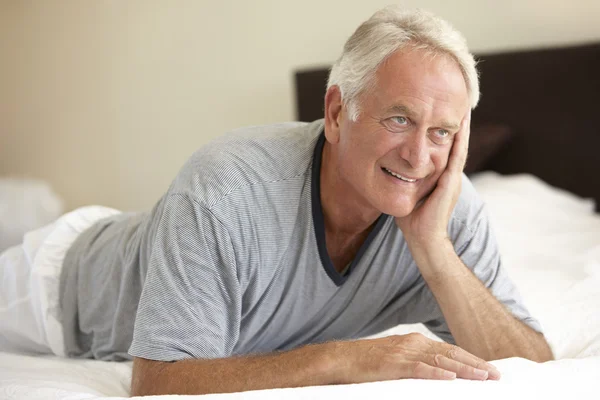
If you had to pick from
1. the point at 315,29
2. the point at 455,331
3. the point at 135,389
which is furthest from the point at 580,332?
the point at 315,29

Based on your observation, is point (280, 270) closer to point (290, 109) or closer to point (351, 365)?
point (351, 365)

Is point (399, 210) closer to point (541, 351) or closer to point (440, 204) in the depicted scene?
point (440, 204)

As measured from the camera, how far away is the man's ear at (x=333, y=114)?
144cm

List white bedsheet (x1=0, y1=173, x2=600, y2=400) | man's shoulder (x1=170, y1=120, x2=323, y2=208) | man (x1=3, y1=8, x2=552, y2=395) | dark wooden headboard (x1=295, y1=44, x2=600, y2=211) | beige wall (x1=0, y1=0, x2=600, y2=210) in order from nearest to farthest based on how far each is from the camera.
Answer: white bedsheet (x1=0, y1=173, x2=600, y2=400) → man (x1=3, y1=8, x2=552, y2=395) → man's shoulder (x1=170, y1=120, x2=323, y2=208) → dark wooden headboard (x1=295, y1=44, x2=600, y2=211) → beige wall (x1=0, y1=0, x2=600, y2=210)

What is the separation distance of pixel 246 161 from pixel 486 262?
1.66ft

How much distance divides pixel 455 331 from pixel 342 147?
0.39 meters

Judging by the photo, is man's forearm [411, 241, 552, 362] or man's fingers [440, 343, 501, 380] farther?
man's forearm [411, 241, 552, 362]

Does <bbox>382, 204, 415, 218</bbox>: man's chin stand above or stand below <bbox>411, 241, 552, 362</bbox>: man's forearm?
above

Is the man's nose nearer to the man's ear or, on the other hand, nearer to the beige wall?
the man's ear

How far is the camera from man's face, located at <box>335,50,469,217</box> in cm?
132

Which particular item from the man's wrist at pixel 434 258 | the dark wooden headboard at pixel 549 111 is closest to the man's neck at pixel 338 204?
the man's wrist at pixel 434 258

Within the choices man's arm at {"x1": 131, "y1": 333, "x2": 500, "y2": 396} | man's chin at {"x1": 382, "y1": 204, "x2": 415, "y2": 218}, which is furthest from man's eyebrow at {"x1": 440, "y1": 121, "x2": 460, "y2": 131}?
man's arm at {"x1": 131, "y1": 333, "x2": 500, "y2": 396}

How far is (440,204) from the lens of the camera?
144 cm

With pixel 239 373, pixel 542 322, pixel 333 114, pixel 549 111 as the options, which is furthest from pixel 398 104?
Result: pixel 549 111
